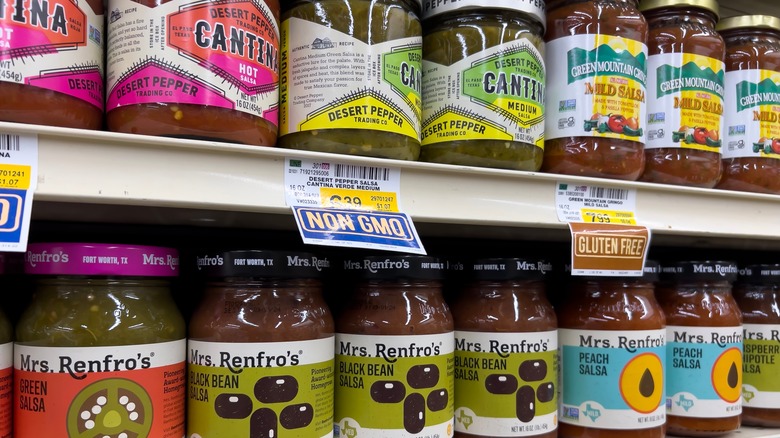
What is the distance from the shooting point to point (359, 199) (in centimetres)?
76

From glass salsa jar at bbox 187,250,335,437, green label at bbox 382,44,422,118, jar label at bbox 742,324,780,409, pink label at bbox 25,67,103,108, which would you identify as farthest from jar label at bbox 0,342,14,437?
jar label at bbox 742,324,780,409

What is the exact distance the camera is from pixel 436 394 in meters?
0.86

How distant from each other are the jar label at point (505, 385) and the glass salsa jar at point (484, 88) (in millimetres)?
265

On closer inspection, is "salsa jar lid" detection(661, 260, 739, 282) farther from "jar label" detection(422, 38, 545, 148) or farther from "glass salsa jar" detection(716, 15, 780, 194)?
"jar label" detection(422, 38, 545, 148)

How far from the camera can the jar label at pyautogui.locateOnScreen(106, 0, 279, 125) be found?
0.68 meters

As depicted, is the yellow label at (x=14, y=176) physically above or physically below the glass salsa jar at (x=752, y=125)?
below

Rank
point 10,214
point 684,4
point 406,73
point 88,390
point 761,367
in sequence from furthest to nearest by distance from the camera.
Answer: point 761,367 < point 684,4 < point 406,73 < point 88,390 < point 10,214

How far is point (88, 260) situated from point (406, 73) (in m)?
0.45

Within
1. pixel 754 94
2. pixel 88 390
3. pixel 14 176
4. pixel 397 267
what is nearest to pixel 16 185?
pixel 14 176

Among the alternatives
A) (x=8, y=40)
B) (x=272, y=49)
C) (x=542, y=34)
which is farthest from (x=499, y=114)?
(x=8, y=40)

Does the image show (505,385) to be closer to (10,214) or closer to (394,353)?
(394,353)

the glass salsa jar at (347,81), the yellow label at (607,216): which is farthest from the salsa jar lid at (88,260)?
the yellow label at (607,216)

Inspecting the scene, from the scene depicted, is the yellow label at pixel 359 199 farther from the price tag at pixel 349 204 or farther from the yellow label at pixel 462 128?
the yellow label at pixel 462 128

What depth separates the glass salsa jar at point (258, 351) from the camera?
755 mm
